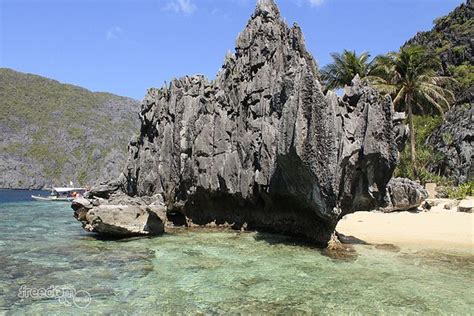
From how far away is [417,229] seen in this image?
72.2 ft

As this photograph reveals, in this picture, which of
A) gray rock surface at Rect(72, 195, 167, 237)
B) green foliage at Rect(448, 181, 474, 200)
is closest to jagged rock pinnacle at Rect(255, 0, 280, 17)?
gray rock surface at Rect(72, 195, 167, 237)

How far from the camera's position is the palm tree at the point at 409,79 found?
40.4 metres

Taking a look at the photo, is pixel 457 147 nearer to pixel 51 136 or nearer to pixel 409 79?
pixel 409 79

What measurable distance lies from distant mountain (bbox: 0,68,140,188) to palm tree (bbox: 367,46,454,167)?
4201 inches

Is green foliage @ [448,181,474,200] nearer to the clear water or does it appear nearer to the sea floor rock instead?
the sea floor rock

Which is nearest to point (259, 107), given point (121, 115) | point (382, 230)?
point (382, 230)

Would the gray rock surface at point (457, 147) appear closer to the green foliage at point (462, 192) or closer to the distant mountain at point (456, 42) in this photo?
the distant mountain at point (456, 42)

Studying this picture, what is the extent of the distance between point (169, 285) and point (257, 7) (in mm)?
20870

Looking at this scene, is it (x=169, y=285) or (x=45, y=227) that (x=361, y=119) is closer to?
(x=169, y=285)

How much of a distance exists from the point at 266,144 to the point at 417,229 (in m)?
9.47

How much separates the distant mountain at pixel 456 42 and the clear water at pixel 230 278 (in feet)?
150

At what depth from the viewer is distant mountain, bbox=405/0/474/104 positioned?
225ft

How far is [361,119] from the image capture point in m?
17.2

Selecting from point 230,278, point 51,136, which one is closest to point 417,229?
point 230,278
